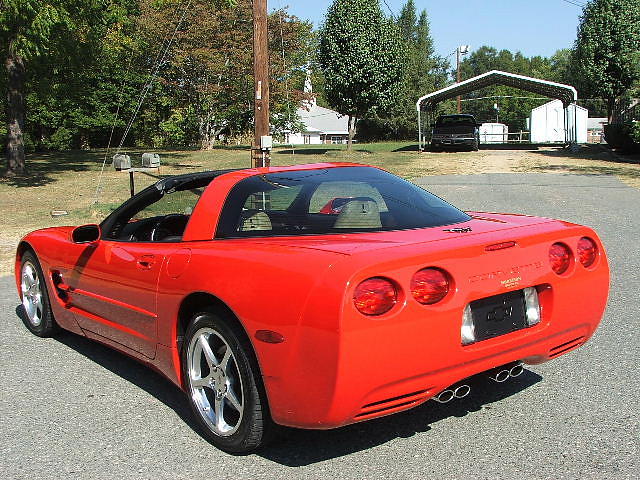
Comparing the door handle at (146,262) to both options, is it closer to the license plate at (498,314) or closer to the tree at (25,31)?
the license plate at (498,314)

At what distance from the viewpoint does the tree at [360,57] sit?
33.0 meters

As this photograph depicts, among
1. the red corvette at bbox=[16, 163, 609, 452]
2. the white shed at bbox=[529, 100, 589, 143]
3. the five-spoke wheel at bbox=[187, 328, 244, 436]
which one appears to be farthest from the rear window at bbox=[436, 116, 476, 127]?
the five-spoke wheel at bbox=[187, 328, 244, 436]

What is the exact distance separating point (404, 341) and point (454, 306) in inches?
12.0

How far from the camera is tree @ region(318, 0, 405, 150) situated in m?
33.0

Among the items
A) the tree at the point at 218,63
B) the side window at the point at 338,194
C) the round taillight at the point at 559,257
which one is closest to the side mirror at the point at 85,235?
the side window at the point at 338,194

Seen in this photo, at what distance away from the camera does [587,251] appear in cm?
384

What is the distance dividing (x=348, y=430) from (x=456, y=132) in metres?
32.9

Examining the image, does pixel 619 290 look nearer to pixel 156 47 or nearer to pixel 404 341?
pixel 404 341

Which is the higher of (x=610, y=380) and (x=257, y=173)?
(x=257, y=173)

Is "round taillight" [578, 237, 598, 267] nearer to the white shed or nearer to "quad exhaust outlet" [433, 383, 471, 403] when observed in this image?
"quad exhaust outlet" [433, 383, 471, 403]

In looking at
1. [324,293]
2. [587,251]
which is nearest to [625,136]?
[587,251]

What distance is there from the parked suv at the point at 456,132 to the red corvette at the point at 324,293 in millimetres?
31493

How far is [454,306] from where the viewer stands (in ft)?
10.2

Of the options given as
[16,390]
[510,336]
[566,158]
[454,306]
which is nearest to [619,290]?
[510,336]
